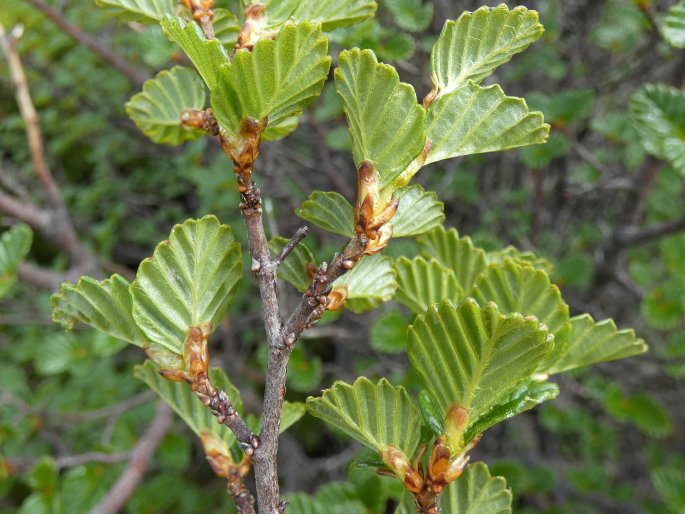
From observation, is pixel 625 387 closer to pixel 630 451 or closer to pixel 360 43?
pixel 630 451

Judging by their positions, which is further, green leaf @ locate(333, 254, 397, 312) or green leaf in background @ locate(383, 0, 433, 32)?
green leaf in background @ locate(383, 0, 433, 32)

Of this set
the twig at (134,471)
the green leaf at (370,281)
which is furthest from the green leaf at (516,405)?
the twig at (134,471)

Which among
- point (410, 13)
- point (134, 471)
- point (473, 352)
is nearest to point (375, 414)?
point (473, 352)

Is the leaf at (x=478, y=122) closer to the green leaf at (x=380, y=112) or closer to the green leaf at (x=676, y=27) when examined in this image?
the green leaf at (x=380, y=112)

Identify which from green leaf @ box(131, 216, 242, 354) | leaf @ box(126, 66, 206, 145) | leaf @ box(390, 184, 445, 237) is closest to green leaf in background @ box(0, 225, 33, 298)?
leaf @ box(126, 66, 206, 145)

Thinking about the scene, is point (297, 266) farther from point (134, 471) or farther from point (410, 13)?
point (134, 471)

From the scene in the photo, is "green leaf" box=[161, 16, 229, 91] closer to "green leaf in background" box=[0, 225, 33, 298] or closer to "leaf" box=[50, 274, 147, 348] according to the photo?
"leaf" box=[50, 274, 147, 348]
